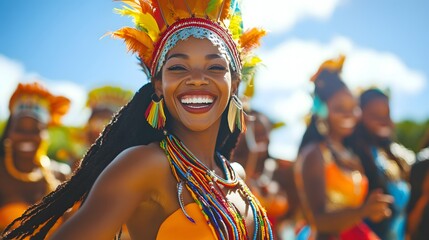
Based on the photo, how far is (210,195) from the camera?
2.55 meters

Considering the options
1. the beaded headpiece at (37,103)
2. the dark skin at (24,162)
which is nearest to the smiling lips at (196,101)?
the dark skin at (24,162)

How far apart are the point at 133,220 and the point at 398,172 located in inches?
187

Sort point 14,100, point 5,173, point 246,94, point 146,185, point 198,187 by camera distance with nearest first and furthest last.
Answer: point 146,185
point 198,187
point 246,94
point 5,173
point 14,100

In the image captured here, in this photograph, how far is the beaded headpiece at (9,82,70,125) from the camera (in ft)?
21.3

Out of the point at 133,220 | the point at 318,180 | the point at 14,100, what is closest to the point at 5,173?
the point at 14,100

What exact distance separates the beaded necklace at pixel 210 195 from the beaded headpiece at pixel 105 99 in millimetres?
5656

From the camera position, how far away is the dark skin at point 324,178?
204 inches

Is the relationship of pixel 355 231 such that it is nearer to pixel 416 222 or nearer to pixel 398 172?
pixel 416 222

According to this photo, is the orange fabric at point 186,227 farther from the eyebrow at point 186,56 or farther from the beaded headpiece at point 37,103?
the beaded headpiece at point 37,103

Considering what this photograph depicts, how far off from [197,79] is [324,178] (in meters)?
3.05

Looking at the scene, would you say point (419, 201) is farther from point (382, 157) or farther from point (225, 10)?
point (225, 10)

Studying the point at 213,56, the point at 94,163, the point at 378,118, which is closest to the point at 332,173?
the point at 378,118

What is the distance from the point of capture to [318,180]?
5.32m

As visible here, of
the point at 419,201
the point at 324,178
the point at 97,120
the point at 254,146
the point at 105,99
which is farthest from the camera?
the point at 105,99
